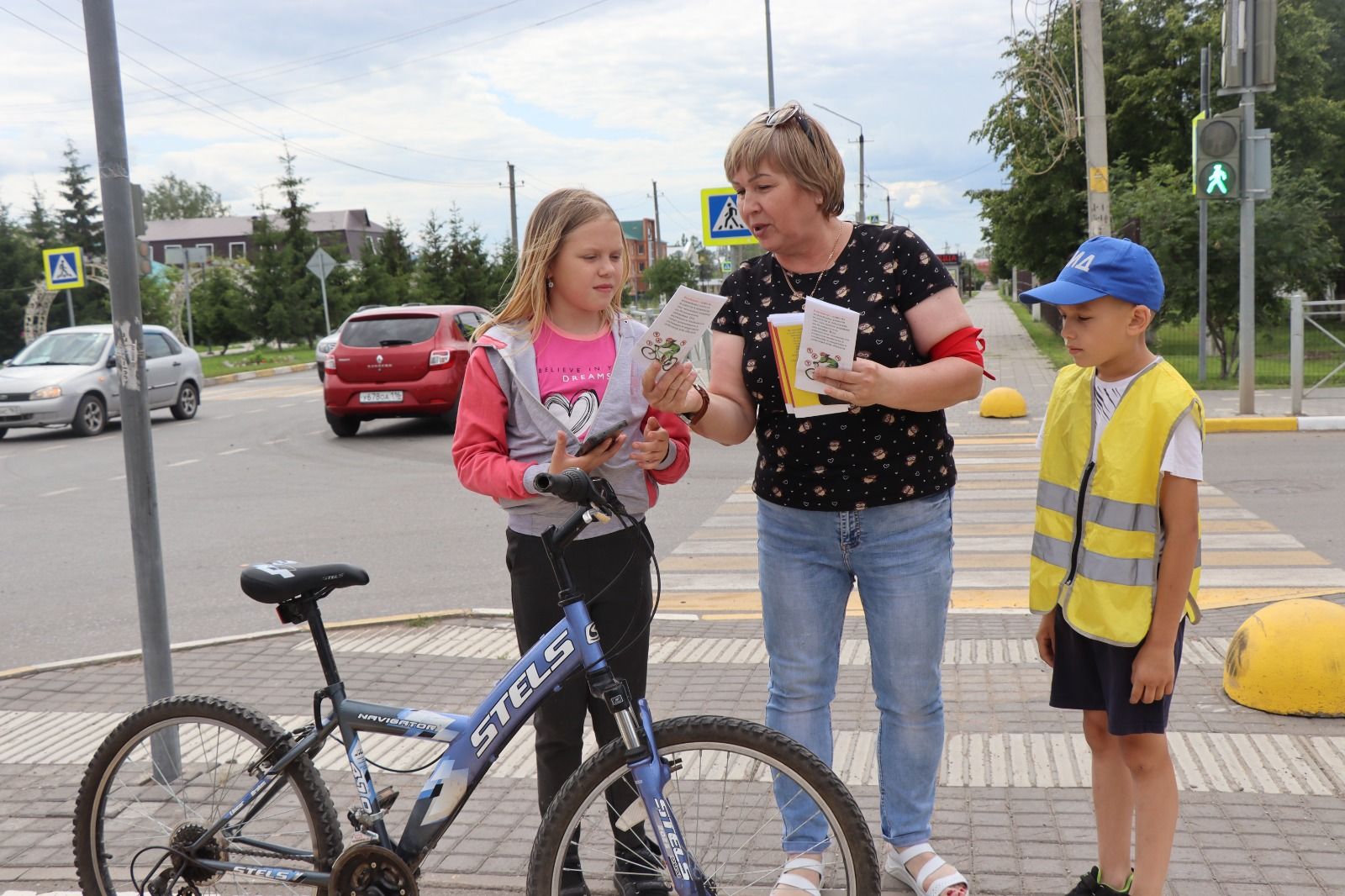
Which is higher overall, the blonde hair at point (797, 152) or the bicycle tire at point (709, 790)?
the blonde hair at point (797, 152)

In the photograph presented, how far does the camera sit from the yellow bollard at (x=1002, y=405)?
14844 mm

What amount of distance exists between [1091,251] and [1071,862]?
1.69m

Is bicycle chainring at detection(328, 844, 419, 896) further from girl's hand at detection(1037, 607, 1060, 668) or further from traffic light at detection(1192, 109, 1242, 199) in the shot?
traffic light at detection(1192, 109, 1242, 199)

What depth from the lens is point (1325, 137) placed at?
29.5 meters

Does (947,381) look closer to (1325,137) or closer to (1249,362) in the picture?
(1249,362)

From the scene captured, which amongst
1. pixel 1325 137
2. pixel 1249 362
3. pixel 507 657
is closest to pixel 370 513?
pixel 507 657

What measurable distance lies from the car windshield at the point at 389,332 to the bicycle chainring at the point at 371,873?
43.5 ft

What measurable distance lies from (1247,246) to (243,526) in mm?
10501

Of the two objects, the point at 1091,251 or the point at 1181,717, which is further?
the point at 1181,717

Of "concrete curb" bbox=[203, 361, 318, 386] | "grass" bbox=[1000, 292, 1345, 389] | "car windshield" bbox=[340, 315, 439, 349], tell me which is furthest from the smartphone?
"concrete curb" bbox=[203, 361, 318, 386]

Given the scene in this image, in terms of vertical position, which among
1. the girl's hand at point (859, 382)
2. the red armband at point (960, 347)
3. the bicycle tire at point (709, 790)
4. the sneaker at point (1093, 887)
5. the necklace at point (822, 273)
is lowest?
the sneaker at point (1093, 887)

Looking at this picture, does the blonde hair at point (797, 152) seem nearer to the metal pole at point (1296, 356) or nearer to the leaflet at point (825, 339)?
the leaflet at point (825, 339)

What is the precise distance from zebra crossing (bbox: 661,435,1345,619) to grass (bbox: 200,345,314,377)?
2626 centimetres

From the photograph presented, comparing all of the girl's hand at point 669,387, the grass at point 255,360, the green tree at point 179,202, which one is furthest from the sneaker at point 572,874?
the green tree at point 179,202
